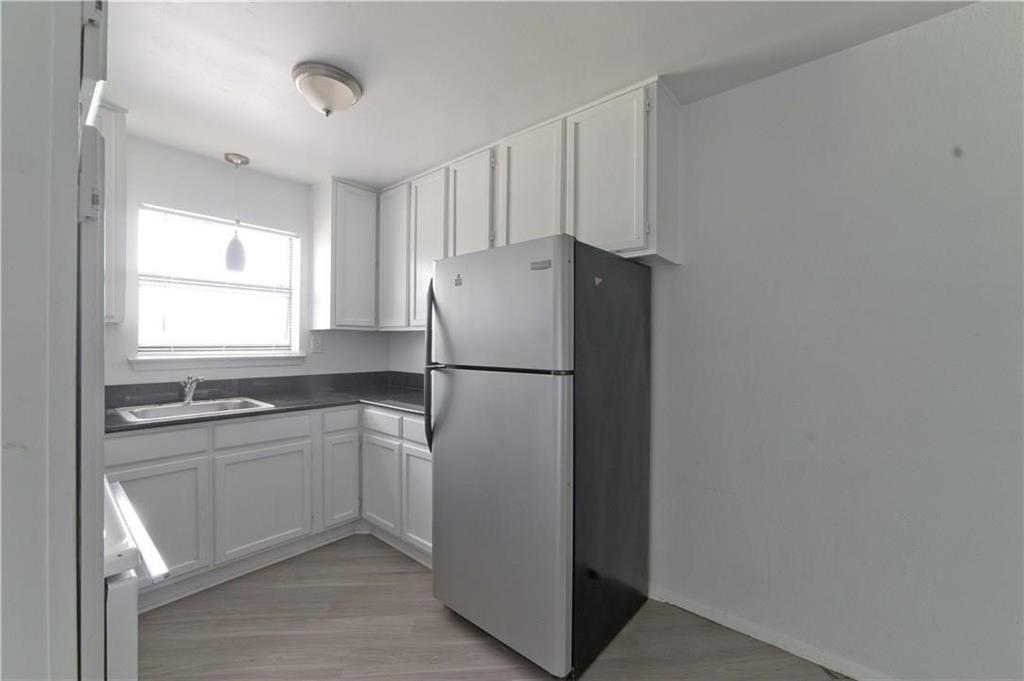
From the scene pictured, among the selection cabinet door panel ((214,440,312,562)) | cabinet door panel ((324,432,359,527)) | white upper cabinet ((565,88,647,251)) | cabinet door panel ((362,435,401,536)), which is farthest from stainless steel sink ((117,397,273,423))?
white upper cabinet ((565,88,647,251))

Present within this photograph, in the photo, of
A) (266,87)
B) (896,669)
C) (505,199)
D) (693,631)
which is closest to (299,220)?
(266,87)

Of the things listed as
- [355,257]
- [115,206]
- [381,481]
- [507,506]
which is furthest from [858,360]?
[115,206]

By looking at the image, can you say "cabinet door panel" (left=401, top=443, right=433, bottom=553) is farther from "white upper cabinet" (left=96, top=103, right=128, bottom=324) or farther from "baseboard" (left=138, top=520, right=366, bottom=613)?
"white upper cabinet" (left=96, top=103, right=128, bottom=324)

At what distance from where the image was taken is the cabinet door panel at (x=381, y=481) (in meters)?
2.58

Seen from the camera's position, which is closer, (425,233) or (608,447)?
(608,447)

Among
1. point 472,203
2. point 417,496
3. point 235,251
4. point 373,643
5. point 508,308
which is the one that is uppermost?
point 472,203

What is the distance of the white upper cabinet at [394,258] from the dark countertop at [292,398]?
0.53 meters

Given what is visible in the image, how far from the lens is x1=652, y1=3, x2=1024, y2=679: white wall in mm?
1438

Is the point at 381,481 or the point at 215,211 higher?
the point at 215,211

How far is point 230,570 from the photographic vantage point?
2293 mm

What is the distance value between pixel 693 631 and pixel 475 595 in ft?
3.17

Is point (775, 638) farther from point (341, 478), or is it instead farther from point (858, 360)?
point (341, 478)

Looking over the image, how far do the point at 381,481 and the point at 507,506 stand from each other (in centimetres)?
125

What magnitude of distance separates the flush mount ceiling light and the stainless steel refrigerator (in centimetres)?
82
